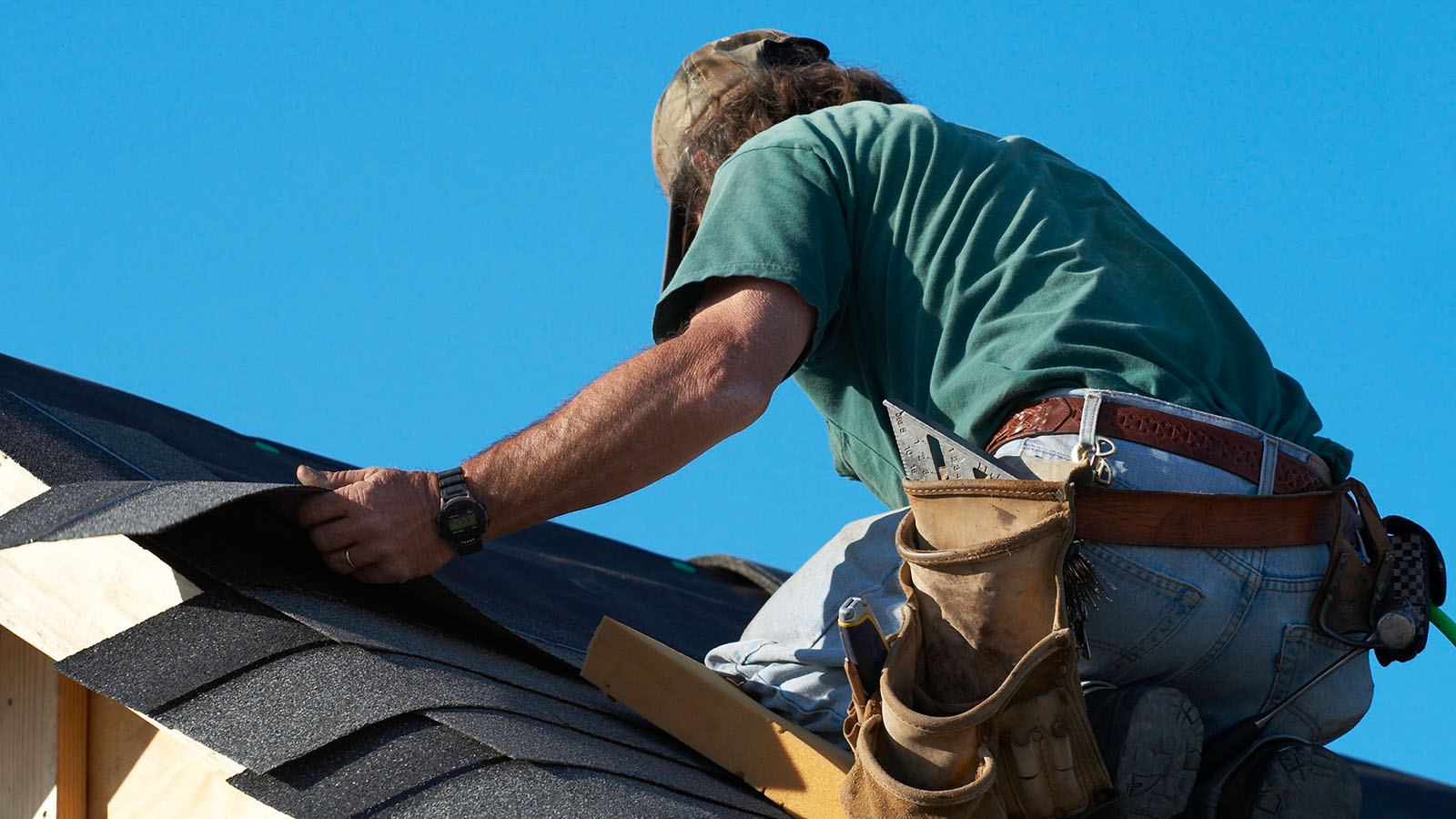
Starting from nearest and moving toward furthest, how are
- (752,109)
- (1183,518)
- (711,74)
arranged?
(1183,518)
(752,109)
(711,74)

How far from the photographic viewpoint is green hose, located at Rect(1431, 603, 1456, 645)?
9.39 ft

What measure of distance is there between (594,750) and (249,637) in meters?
0.61

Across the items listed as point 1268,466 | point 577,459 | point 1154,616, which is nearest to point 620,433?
point 577,459

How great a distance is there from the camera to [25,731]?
10.1 ft

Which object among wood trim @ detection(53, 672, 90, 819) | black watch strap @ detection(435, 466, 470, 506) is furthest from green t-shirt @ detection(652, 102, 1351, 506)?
wood trim @ detection(53, 672, 90, 819)

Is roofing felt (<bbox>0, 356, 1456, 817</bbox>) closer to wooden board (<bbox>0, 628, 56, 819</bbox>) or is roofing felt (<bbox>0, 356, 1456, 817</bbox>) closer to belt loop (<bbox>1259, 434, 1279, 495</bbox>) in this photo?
wooden board (<bbox>0, 628, 56, 819</bbox>)

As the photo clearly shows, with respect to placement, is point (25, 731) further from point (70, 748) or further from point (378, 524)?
point (378, 524)

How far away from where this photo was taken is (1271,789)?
2.42m

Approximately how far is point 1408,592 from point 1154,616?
63 centimetres

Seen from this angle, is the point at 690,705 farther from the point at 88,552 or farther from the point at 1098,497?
the point at 88,552

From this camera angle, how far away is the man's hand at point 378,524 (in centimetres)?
256

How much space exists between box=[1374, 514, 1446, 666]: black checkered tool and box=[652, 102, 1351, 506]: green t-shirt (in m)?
0.18

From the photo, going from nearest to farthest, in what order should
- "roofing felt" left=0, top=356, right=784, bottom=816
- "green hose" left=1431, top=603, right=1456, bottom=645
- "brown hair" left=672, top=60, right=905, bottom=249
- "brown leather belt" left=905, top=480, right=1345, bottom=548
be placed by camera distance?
"roofing felt" left=0, top=356, right=784, bottom=816, "brown leather belt" left=905, top=480, right=1345, bottom=548, "green hose" left=1431, top=603, right=1456, bottom=645, "brown hair" left=672, top=60, right=905, bottom=249

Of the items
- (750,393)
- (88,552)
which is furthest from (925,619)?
(88,552)
